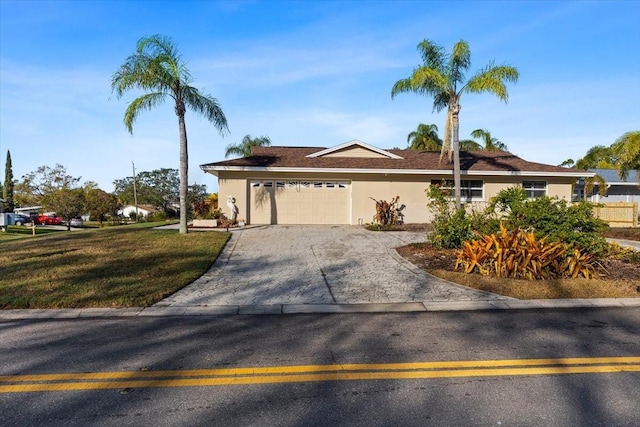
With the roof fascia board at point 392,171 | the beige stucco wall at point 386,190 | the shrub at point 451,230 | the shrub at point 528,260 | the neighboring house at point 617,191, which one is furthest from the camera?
the neighboring house at point 617,191

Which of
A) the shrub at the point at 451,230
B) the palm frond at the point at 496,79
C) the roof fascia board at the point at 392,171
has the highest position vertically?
the palm frond at the point at 496,79

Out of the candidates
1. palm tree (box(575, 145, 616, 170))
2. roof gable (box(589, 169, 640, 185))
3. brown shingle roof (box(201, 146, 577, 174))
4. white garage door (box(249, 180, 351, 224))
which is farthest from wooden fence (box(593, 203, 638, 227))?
palm tree (box(575, 145, 616, 170))

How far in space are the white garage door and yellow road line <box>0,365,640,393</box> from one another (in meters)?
16.4

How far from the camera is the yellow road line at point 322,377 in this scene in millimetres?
3863

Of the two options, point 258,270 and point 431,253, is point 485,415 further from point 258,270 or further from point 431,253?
point 431,253

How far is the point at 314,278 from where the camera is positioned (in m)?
9.27

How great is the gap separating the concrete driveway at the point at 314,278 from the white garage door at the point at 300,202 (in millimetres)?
5647

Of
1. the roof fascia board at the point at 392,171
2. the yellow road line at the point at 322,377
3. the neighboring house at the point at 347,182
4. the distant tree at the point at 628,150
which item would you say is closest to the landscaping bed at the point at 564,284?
the yellow road line at the point at 322,377

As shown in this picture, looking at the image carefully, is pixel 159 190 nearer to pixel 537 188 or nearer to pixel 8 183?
pixel 8 183

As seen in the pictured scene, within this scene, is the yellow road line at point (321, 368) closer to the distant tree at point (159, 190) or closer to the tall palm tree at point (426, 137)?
the tall palm tree at point (426, 137)

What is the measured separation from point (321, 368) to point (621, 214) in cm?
2262

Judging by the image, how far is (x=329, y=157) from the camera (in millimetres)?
21891

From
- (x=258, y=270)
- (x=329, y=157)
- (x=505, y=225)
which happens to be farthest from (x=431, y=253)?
(x=329, y=157)

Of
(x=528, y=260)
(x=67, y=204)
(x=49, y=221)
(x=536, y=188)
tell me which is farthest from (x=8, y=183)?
(x=528, y=260)
